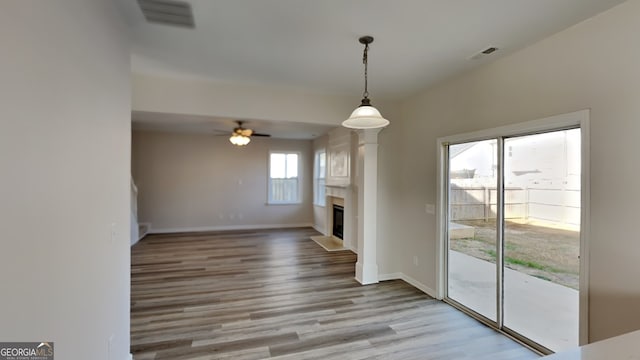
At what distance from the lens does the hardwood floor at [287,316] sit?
8.47 ft

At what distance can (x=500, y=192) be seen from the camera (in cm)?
304

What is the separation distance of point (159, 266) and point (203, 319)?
235 centimetres

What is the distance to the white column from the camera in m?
4.29

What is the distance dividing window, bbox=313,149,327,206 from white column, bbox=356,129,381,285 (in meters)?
3.70

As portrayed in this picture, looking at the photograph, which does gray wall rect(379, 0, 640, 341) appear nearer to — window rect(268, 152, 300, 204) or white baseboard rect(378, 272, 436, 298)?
white baseboard rect(378, 272, 436, 298)

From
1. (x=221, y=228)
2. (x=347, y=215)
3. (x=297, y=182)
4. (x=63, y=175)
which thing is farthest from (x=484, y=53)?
(x=221, y=228)

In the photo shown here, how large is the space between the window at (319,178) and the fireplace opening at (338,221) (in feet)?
2.92

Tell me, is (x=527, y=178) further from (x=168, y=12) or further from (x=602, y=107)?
(x=168, y=12)

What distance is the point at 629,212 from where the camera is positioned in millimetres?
1959

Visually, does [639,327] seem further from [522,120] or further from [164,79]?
[164,79]

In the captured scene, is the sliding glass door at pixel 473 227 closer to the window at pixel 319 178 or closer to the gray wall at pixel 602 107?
the gray wall at pixel 602 107

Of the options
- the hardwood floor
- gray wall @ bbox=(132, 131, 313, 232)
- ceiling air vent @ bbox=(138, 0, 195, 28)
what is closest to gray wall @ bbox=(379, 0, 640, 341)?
the hardwood floor

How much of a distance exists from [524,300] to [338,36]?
316 centimetres

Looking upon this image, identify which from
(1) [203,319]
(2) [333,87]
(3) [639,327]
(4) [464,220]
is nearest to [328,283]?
(1) [203,319]
